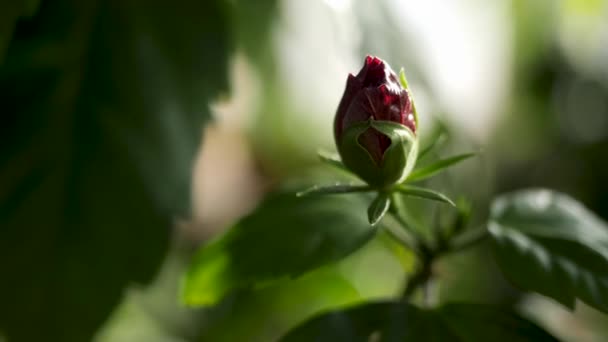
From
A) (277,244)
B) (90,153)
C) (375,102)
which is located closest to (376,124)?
(375,102)

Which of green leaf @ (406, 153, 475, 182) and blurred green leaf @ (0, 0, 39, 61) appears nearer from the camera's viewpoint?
green leaf @ (406, 153, 475, 182)

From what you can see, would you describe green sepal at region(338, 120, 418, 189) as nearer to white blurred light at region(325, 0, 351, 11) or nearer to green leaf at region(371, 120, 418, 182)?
green leaf at region(371, 120, 418, 182)

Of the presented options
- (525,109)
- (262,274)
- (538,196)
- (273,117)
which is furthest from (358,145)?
(525,109)

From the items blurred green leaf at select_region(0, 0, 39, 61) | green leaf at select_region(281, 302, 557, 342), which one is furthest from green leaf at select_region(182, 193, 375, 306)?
blurred green leaf at select_region(0, 0, 39, 61)

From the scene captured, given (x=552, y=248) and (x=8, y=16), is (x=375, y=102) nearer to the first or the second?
(x=552, y=248)

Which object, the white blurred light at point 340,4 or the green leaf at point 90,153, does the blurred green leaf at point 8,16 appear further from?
the white blurred light at point 340,4
